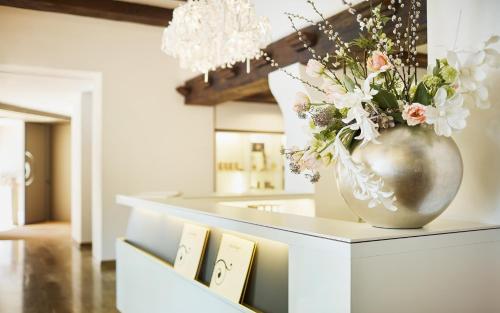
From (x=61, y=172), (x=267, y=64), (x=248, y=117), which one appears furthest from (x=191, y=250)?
(x=61, y=172)

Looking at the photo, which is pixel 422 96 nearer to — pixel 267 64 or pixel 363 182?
pixel 363 182

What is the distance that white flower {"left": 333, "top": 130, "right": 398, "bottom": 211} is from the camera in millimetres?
1412

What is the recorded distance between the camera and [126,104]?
22.4 feet

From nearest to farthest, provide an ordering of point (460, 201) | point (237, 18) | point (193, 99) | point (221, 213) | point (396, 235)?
1. point (396, 235)
2. point (460, 201)
3. point (221, 213)
4. point (237, 18)
5. point (193, 99)

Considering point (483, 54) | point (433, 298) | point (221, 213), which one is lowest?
point (433, 298)

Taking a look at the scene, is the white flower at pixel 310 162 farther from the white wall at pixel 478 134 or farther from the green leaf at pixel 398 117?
the white wall at pixel 478 134

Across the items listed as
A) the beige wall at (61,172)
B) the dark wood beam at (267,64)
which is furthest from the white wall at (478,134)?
the beige wall at (61,172)

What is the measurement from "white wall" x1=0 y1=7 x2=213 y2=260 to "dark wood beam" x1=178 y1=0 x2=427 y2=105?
1.55ft

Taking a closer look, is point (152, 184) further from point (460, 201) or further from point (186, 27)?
point (460, 201)

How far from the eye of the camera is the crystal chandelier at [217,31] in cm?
377

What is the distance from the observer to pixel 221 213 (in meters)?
2.20

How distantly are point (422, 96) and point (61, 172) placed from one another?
12.8 m

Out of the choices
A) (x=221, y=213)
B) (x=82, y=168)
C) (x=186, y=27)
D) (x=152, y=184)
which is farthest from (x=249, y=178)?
(x=221, y=213)

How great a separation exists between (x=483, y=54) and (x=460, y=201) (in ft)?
1.98
